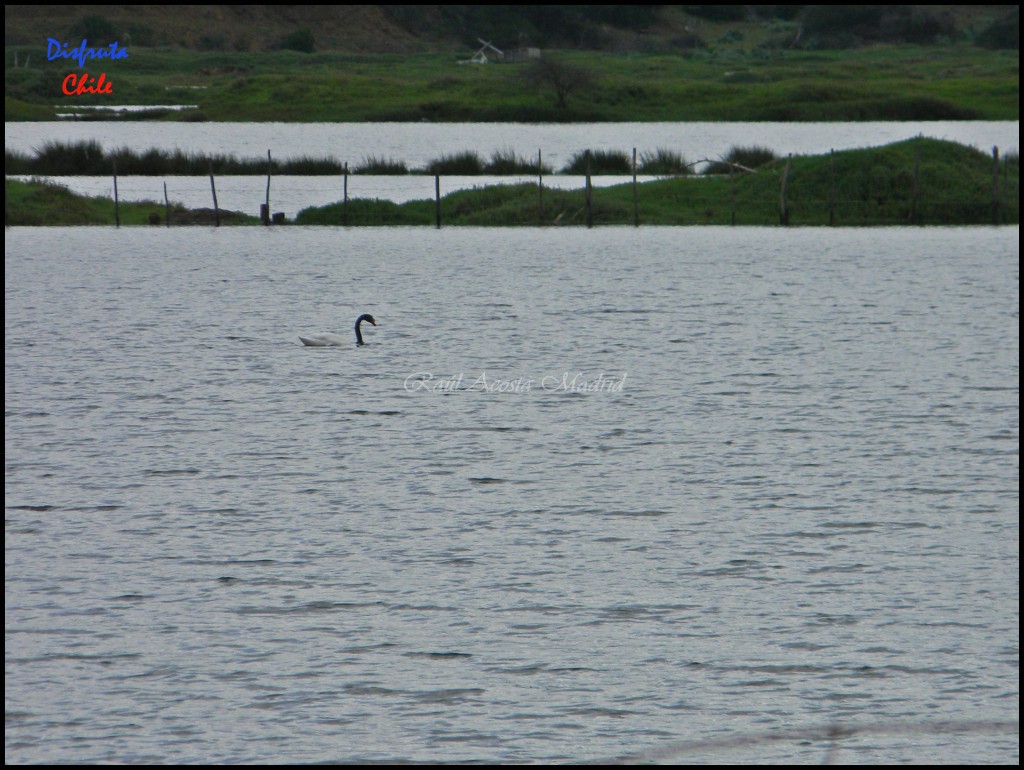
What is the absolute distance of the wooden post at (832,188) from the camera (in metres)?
45.1

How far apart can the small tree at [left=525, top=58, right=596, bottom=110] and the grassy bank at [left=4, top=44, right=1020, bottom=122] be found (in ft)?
0.57

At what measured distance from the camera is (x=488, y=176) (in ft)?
195

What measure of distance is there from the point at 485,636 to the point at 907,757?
9.70ft

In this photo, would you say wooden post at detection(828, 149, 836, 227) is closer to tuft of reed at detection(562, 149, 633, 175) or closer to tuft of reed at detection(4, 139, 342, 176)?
tuft of reed at detection(562, 149, 633, 175)

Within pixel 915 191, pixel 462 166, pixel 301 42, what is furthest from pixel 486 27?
pixel 915 191

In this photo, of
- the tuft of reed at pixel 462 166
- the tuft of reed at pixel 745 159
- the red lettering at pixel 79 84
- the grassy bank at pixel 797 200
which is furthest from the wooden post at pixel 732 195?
the red lettering at pixel 79 84

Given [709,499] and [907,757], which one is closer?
[907,757]

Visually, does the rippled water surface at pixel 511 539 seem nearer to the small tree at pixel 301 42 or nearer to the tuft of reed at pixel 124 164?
the tuft of reed at pixel 124 164

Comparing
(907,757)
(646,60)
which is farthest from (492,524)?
(646,60)

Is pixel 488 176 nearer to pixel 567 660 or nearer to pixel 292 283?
pixel 292 283

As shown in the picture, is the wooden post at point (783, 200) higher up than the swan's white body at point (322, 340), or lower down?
higher up

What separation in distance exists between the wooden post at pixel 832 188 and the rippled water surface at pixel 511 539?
18.4m

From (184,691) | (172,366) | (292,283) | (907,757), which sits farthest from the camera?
(292,283)

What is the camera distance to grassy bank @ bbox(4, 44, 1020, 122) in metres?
101
